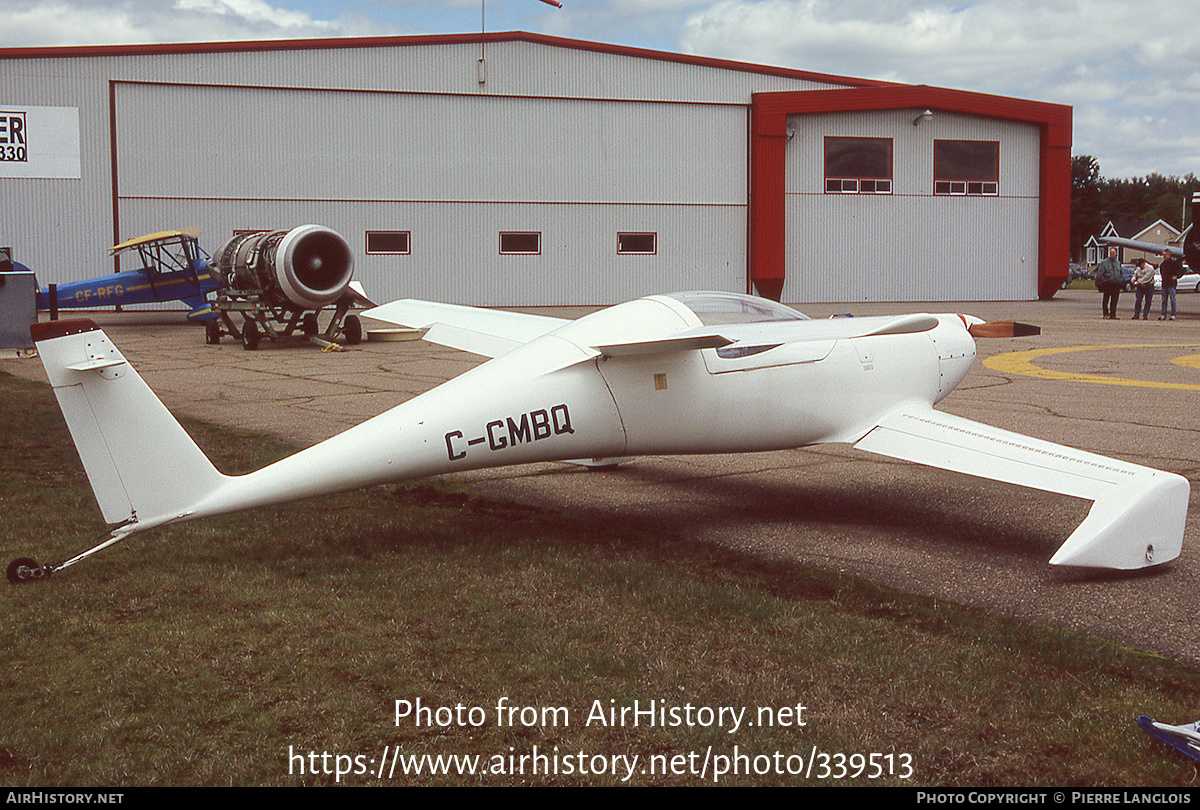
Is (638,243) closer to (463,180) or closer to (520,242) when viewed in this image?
(520,242)

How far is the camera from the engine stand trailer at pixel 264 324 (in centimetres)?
2100

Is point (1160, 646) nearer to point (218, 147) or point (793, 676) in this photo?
point (793, 676)

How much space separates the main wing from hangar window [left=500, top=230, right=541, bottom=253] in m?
30.1

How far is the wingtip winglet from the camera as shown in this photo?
562 cm

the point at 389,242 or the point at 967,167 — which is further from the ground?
the point at 967,167

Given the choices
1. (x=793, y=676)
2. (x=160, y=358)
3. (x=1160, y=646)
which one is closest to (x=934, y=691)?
(x=793, y=676)

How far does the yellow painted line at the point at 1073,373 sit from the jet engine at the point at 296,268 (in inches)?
491

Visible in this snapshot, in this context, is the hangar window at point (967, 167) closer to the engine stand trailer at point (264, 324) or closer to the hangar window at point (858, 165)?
the hangar window at point (858, 165)

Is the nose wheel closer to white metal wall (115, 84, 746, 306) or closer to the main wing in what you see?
the main wing

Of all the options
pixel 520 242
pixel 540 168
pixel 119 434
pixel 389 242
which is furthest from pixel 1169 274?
pixel 119 434

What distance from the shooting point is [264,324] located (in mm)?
21188

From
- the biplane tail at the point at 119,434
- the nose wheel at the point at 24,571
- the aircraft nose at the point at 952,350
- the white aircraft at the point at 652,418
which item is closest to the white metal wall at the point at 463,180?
the white aircraft at the point at 652,418

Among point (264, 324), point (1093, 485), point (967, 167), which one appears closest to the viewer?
point (1093, 485)

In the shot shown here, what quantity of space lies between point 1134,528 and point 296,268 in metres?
17.7
